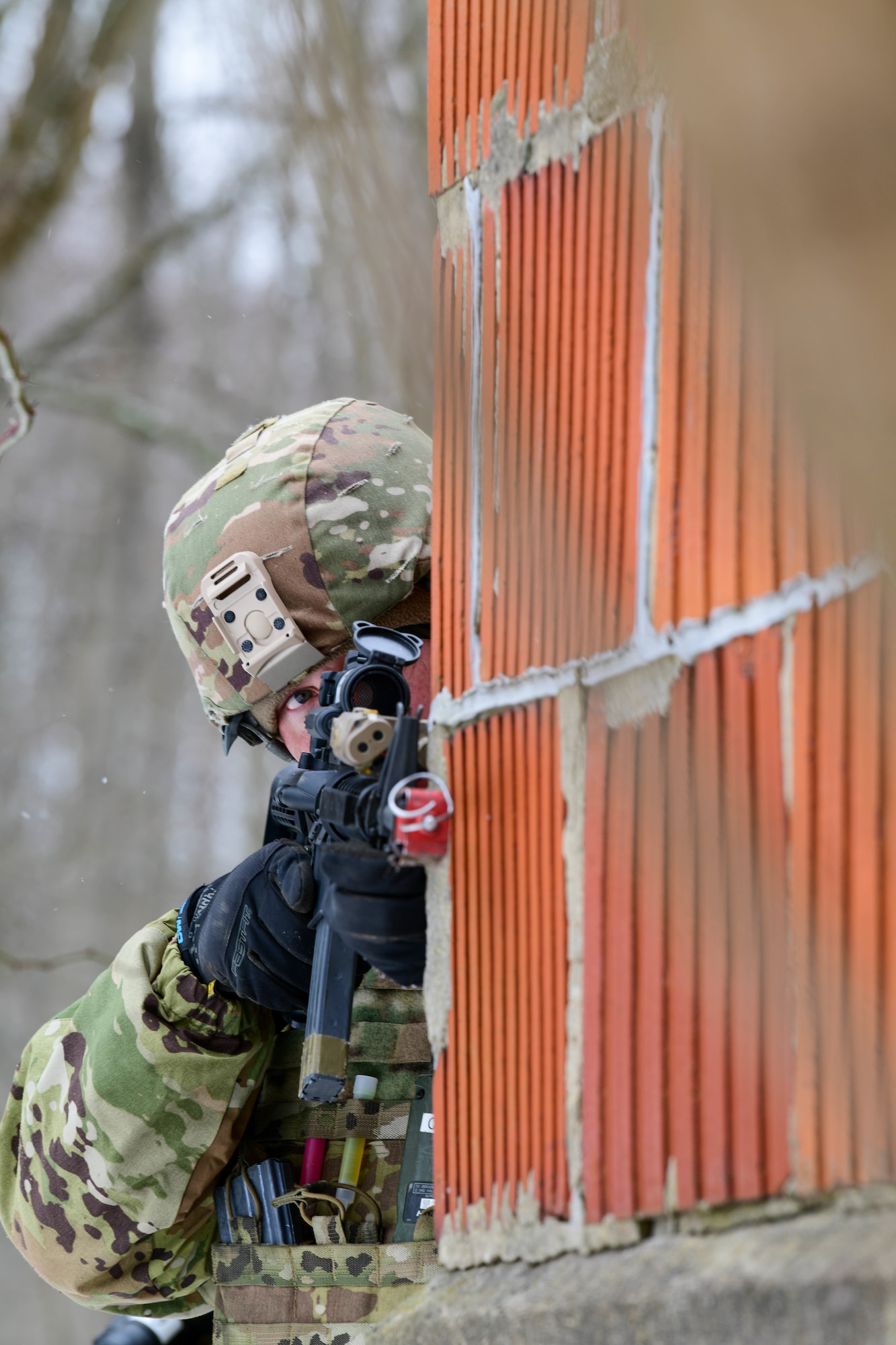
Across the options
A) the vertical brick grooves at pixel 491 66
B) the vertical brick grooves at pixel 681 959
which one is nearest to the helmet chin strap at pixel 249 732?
the vertical brick grooves at pixel 491 66

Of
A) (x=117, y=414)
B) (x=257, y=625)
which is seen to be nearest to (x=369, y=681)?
(x=257, y=625)

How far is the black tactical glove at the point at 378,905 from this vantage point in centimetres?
145

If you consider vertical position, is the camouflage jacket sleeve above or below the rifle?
below

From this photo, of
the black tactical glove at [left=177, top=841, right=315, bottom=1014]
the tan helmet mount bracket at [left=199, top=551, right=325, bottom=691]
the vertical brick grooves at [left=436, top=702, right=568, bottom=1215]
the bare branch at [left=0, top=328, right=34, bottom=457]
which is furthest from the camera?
the bare branch at [left=0, top=328, right=34, bottom=457]

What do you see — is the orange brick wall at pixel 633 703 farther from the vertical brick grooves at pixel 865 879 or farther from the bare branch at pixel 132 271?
the bare branch at pixel 132 271

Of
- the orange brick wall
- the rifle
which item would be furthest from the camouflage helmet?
the orange brick wall

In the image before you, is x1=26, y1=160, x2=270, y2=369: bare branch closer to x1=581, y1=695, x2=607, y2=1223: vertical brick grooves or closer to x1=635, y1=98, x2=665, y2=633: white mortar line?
x1=635, y1=98, x2=665, y2=633: white mortar line

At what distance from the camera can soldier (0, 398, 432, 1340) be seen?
2256mm

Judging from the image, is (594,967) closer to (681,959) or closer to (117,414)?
(681,959)

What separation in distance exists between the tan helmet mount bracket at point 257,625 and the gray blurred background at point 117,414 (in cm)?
527

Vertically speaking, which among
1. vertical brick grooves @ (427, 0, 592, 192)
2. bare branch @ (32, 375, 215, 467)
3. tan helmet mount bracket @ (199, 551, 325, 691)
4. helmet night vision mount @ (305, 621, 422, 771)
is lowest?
helmet night vision mount @ (305, 621, 422, 771)

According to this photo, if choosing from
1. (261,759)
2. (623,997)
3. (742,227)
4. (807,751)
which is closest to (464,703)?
(623,997)

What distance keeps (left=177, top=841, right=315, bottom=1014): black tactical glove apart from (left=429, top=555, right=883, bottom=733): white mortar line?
72 centimetres

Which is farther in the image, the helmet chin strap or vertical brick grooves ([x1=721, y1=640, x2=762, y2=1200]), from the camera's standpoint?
the helmet chin strap
